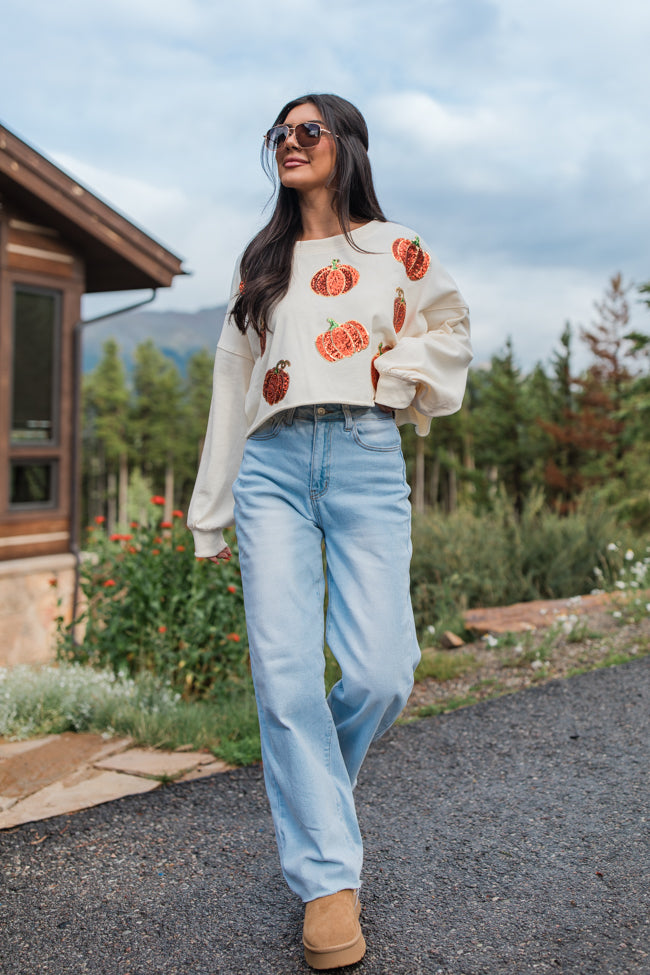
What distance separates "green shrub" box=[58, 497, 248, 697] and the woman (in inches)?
108

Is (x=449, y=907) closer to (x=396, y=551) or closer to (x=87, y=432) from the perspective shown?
(x=396, y=551)

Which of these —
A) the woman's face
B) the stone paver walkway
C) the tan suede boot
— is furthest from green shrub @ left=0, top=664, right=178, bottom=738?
the woman's face

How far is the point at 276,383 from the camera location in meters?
2.26

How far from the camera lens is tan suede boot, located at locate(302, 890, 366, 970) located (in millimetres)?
2021

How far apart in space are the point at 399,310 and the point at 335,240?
260 mm

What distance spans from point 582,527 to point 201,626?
424cm

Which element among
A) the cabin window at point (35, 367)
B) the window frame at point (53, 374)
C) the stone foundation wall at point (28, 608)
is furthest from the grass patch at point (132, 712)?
the cabin window at point (35, 367)

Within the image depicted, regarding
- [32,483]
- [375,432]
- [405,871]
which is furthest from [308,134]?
[32,483]

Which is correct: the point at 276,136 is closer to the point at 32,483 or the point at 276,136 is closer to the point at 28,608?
the point at 28,608

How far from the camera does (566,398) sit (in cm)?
4078

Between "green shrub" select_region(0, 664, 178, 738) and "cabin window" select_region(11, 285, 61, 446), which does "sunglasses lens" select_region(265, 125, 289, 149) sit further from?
"cabin window" select_region(11, 285, 61, 446)

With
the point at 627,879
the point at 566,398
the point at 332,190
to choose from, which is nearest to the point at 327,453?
the point at 332,190

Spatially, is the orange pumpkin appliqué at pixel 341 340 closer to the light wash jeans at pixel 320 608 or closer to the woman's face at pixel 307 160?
the light wash jeans at pixel 320 608

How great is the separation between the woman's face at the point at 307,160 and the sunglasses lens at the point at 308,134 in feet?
0.05
